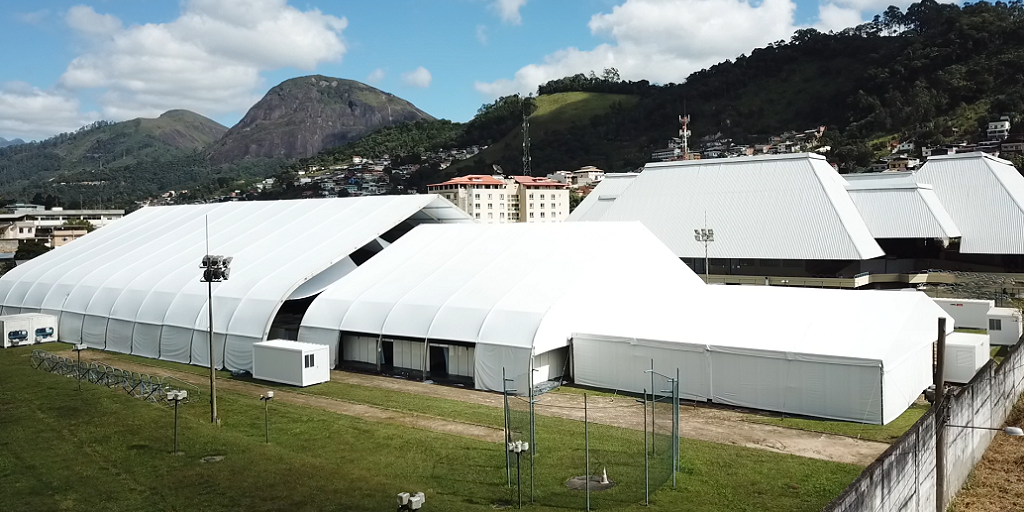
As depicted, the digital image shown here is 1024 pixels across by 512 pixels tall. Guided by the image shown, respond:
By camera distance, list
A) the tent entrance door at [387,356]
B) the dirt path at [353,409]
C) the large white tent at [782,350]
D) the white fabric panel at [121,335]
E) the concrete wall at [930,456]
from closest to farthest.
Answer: the concrete wall at [930,456] < the dirt path at [353,409] < the large white tent at [782,350] < the tent entrance door at [387,356] < the white fabric panel at [121,335]

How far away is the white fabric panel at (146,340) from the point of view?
32.8 meters

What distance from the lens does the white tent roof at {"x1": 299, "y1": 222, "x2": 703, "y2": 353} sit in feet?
84.5

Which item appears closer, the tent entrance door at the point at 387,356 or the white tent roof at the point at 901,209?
the tent entrance door at the point at 387,356

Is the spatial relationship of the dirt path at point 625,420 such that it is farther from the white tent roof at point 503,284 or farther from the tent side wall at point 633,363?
the white tent roof at point 503,284

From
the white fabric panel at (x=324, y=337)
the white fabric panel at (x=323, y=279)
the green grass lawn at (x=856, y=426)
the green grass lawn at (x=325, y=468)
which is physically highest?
the white fabric panel at (x=323, y=279)

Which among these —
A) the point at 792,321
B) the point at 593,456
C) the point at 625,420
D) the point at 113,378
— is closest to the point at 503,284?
the point at 625,420

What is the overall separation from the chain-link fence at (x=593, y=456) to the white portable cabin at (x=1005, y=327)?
2122 centimetres

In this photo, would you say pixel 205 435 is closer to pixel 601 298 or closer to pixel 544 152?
pixel 601 298

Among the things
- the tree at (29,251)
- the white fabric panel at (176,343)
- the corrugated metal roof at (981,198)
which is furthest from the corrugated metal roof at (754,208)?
the tree at (29,251)

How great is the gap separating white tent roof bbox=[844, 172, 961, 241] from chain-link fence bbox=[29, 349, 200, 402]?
145 feet

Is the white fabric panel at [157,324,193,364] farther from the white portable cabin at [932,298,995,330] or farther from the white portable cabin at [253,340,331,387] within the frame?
the white portable cabin at [932,298,995,330]

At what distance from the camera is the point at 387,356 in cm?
2875

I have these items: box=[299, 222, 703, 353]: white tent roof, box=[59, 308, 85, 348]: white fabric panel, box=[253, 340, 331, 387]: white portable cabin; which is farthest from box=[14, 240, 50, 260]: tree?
box=[253, 340, 331, 387]: white portable cabin

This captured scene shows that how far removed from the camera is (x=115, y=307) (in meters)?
35.2
